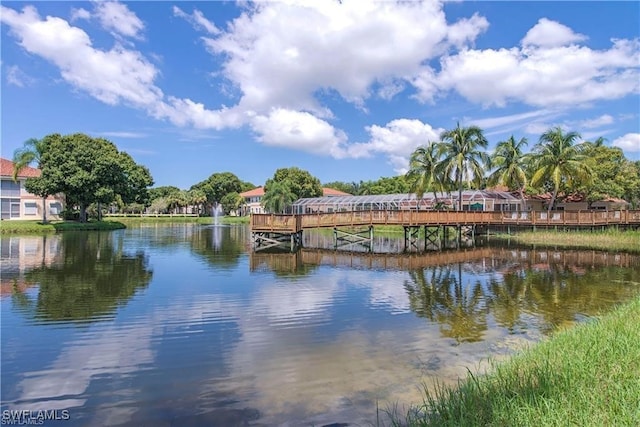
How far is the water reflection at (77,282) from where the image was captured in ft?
33.6

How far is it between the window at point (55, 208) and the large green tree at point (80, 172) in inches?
229

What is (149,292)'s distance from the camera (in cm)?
1273

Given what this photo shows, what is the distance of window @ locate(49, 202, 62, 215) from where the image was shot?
4909 centimetres

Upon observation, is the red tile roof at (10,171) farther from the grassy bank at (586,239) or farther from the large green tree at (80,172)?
the grassy bank at (586,239)

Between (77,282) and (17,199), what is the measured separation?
138 feet

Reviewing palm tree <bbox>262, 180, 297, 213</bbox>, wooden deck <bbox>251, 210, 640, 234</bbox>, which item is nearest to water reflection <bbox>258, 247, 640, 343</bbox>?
wooden deck <bbox>251, 210, 640, 234</bbox>

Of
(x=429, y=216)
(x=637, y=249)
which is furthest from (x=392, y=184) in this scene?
(x=637, y=249)

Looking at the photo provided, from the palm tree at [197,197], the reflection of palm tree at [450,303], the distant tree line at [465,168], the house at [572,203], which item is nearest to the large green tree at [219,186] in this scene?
the palm tree at [197,197]

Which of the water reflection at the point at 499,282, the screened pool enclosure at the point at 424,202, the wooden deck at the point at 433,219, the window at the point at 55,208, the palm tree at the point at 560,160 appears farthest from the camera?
the window at the point at 55,208

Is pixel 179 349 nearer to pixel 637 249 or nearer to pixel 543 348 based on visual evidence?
pixel 543 348

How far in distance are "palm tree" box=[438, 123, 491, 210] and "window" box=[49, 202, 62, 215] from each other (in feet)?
145

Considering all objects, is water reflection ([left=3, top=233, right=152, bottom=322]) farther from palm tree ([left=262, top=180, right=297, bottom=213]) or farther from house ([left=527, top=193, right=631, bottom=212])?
house ([left=527, top=193, right=631, bottom=212])

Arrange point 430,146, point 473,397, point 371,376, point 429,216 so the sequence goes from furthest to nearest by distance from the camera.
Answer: point 430,146
point 429,216
point 371,376
point 473,397

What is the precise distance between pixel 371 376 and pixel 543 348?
2821 mm
